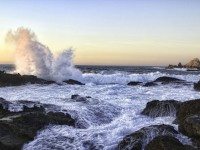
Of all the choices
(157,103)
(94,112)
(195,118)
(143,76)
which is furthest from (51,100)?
(143,76)

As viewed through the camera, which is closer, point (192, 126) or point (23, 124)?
point (192, 126)

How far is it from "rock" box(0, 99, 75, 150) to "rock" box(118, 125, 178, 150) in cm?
239

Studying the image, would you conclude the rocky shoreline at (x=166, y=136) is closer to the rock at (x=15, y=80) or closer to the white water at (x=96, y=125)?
the white water at (x=96, y=125)

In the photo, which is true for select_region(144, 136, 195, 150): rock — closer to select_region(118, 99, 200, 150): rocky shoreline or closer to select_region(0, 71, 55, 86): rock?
select_region(118, 99, 200, 150): rocky shoreline

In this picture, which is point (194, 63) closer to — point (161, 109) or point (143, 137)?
point (161, 109)

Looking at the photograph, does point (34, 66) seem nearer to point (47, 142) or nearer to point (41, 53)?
point (41, 53)

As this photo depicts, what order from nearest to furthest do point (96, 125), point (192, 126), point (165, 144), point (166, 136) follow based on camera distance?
point (165, 144) < point (166, 136) < point (192, 126) < point (96, 125)

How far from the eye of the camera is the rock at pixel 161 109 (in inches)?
517

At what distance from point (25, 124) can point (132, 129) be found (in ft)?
9.20

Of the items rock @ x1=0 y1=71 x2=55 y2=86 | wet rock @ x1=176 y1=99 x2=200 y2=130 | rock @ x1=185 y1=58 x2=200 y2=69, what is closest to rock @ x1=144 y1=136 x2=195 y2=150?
wet rock @ x1=176 y1=99 x2=200 y2=130

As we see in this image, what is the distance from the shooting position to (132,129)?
10766mm

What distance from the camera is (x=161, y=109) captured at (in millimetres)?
13211

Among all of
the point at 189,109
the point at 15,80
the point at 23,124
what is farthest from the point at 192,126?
the point at 15,80

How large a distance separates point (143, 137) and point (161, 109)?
155 inches
